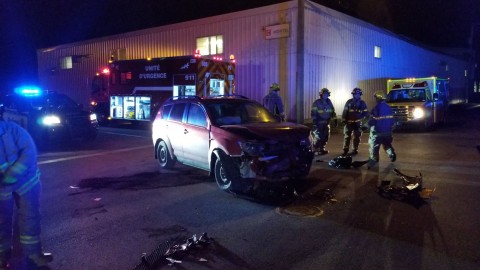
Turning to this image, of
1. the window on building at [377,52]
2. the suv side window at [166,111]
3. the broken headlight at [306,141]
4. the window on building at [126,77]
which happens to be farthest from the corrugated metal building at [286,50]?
the broken headlight at [306,141]

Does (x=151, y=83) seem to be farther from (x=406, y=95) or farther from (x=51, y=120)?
(x=406, y=95)

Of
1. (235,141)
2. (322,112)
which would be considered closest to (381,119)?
(322,112)

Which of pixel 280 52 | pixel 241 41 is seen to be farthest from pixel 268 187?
pixel 241 41

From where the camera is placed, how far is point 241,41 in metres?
19.7

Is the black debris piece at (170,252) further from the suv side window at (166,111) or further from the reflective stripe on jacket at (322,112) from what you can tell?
the reflective stripe on jacket at (322,112)

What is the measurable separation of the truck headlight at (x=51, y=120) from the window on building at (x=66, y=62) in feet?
60.2

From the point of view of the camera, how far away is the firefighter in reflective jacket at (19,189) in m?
3.92

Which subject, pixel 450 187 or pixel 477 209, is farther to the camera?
pixel 450 187

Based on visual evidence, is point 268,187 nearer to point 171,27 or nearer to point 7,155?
point 7,155

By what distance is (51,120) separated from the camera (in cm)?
1299

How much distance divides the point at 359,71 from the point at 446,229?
1859 centimetres

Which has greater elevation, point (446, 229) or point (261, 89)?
point (261, 89)

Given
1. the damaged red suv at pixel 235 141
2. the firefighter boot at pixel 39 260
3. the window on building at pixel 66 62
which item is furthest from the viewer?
the window on building at pixel 66 62

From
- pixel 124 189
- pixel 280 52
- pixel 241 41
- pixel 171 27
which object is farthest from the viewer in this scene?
pixel 171 27
